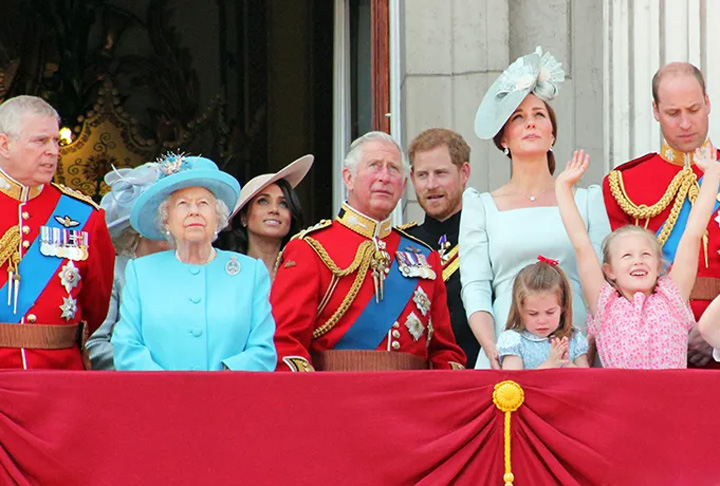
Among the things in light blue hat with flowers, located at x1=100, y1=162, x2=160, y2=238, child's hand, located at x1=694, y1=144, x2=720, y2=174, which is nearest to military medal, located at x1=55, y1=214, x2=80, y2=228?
light blue hat with flowers, located at x1=100, y1=162, x2=160, y2=238

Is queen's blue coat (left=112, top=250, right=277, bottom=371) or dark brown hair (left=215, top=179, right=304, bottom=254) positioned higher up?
dark brown hair (left=215, top=179, right=304, bottom=254)

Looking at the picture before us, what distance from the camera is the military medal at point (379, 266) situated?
5.82m

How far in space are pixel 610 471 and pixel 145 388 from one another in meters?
1.27

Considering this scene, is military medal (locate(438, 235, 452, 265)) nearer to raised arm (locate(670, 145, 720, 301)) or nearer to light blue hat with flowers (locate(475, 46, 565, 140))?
light blue hat with flowers (locate(475, 46, 565, 140))

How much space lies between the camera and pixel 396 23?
7.68 m

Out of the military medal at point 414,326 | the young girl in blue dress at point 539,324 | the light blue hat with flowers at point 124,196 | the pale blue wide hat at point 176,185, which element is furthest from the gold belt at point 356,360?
the light blue hat with flowers at point 124,196

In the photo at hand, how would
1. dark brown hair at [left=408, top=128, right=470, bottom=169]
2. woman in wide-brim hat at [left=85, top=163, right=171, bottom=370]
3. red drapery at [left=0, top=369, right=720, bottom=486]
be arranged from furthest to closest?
dark brown hair at [left=408, top=128, right=470, bottom=169], woman in wide-brim hat at [left=85, top=163, right=171, bottom=370], red drapery at [left=0, top=369, right=720, bottom=486]

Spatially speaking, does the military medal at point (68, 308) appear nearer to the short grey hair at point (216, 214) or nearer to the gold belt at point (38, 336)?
the gold belt at point (38, 336)

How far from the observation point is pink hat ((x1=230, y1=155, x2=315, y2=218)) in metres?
6.42

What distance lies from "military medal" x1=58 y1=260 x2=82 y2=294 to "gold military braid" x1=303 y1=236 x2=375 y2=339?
0.74 m

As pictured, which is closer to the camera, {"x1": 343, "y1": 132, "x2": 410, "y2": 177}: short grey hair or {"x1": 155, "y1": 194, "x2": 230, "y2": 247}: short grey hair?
{"x1": 155, "y1": 194, "x2": 230, "y2": 247}: short grey hair

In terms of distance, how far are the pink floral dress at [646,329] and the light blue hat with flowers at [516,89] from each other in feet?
2.58

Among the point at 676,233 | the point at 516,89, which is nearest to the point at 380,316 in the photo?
A: the point at 516,89

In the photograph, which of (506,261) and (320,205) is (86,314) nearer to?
(506,261)
